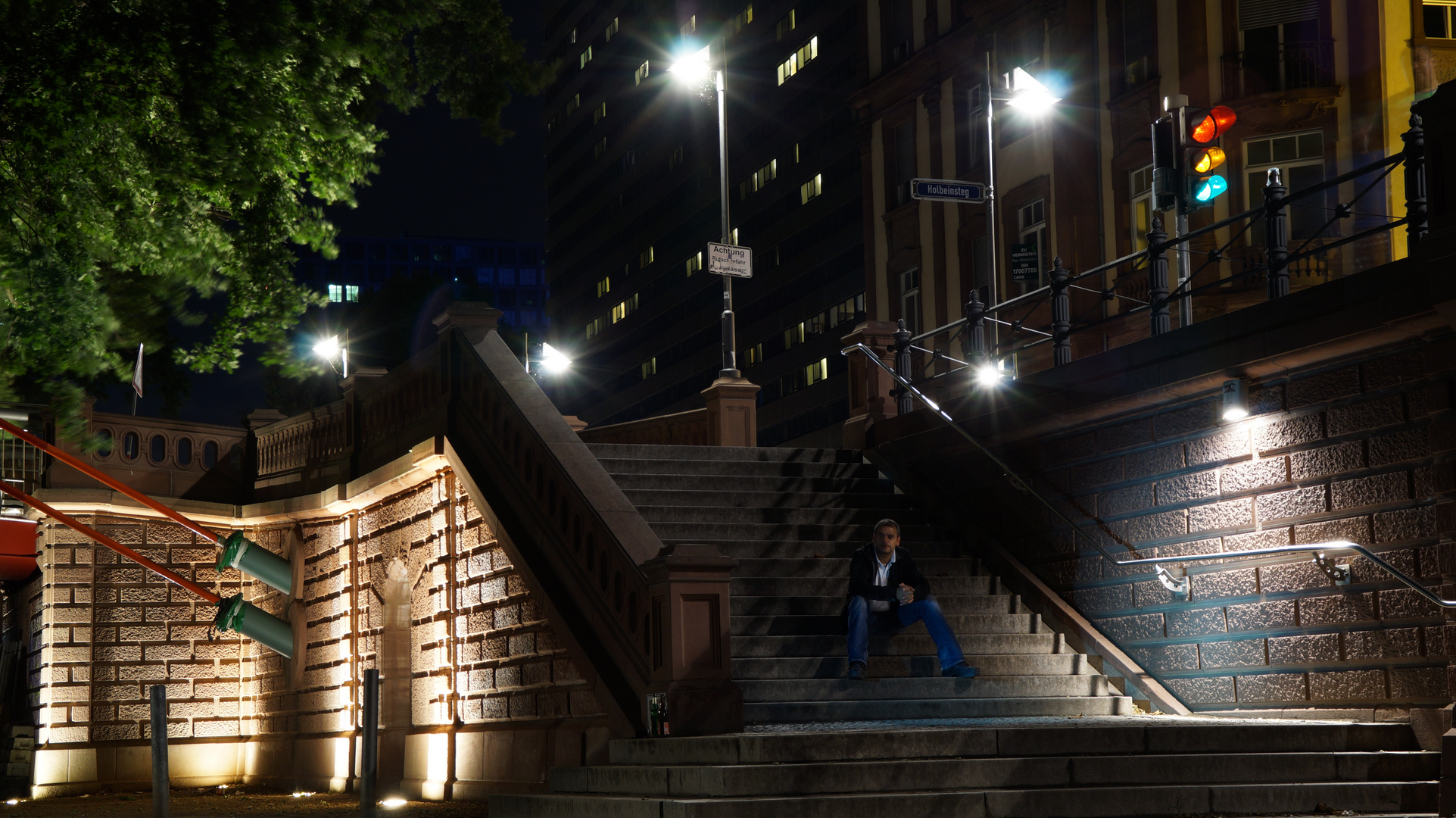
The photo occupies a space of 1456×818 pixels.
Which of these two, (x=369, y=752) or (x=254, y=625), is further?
(x=254, y=625)

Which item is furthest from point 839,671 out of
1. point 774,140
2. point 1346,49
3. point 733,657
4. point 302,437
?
point 774,140

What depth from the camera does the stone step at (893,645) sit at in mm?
12320

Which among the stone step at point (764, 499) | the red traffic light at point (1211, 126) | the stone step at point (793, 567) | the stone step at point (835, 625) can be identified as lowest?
the stone step at point (835, 625)

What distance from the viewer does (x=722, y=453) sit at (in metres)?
16.5

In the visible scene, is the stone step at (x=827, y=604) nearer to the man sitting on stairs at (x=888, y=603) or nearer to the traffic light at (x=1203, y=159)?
the man sitting on stairs at (x=888, y=603)

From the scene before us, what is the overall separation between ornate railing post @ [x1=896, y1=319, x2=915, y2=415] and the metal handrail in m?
0.11

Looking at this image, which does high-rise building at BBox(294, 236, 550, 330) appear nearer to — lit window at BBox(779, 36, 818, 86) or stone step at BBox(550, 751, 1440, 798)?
lit window at BBox(779, 36, 818, 86)

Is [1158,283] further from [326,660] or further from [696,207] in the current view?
[696,207]

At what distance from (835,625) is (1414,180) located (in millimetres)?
5636

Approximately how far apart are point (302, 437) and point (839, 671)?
1106 centimetres

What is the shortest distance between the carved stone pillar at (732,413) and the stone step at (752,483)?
3.47 m

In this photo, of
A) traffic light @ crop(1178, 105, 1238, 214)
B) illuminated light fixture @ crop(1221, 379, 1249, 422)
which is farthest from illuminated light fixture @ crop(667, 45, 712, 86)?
illuminated light fixture @ crop(1221, 379, 1249, 422)

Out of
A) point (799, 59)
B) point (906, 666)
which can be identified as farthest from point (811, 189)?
point (906, 666)

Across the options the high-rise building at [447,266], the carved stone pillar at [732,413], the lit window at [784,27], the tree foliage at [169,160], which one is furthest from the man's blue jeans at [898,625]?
the high-rise building at [447,266]
